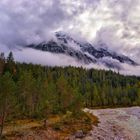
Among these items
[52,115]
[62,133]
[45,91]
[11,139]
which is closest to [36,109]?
[52,115]

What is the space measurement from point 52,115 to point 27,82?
17.4 meters

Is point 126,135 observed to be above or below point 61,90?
below

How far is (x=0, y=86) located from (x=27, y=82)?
120 ft

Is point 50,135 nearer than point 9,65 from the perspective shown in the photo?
Yes

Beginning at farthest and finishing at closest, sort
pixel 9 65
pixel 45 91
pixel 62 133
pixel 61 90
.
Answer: pixel 9 65 < pixel 61 90 < pixel 45 91 < pixel 62 133

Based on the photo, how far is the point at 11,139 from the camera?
56.4 m

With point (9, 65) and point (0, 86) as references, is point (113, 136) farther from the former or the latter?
point (9, 65)

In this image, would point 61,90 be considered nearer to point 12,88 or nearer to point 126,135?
point 126,135

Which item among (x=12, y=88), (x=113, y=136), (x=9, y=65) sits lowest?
(x=113, y=136)

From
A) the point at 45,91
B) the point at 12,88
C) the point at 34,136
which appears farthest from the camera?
the point at 45,91

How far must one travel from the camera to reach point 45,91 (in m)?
88.7

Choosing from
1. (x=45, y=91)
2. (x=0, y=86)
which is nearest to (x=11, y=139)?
(x=0, y=86)

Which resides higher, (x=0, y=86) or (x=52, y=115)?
(x=0, y=86)

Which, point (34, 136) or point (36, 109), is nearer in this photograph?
point (34, 136)
